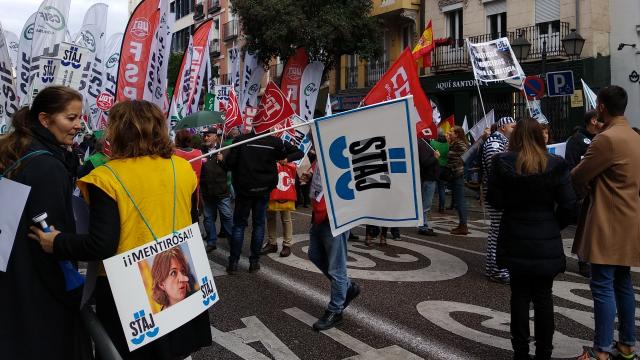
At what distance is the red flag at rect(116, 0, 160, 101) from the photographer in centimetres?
682

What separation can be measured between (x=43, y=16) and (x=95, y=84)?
2344mm

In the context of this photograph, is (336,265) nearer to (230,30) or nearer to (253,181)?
(253,181)

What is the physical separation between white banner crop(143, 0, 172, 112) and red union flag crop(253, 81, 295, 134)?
1.22 meters

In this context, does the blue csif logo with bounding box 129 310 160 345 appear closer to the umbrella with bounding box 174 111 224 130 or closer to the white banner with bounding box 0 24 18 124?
the white banner with bounding box 0 24 18 124

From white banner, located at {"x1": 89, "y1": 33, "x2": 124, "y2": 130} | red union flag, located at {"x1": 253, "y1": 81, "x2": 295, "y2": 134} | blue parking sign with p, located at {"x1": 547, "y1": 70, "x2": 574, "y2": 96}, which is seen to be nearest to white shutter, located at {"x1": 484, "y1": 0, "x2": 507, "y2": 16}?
blue parking sign with p, located at {"x1": 547, "y1": 70, "x2": 574, "y2": 96}

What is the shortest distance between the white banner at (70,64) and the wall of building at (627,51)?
48.7 ft

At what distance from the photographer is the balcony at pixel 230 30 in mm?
37656

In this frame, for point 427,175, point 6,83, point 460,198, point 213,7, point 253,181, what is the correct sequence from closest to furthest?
point 6,83
point 253,181
point 427,175
point 460,198
point 213,7

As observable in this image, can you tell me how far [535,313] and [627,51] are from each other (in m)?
15.8

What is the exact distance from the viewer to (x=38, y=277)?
7.70 ft

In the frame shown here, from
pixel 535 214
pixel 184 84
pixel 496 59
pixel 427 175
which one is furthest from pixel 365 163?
pixel 496 59

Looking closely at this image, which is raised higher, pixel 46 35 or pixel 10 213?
pixel 46 35

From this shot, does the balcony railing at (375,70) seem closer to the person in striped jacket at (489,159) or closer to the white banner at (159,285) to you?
the person in striped jacket at (489,159)

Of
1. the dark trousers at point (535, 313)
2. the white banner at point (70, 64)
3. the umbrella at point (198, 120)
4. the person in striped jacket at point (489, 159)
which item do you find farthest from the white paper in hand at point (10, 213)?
the umbrella at point (198, 120)
